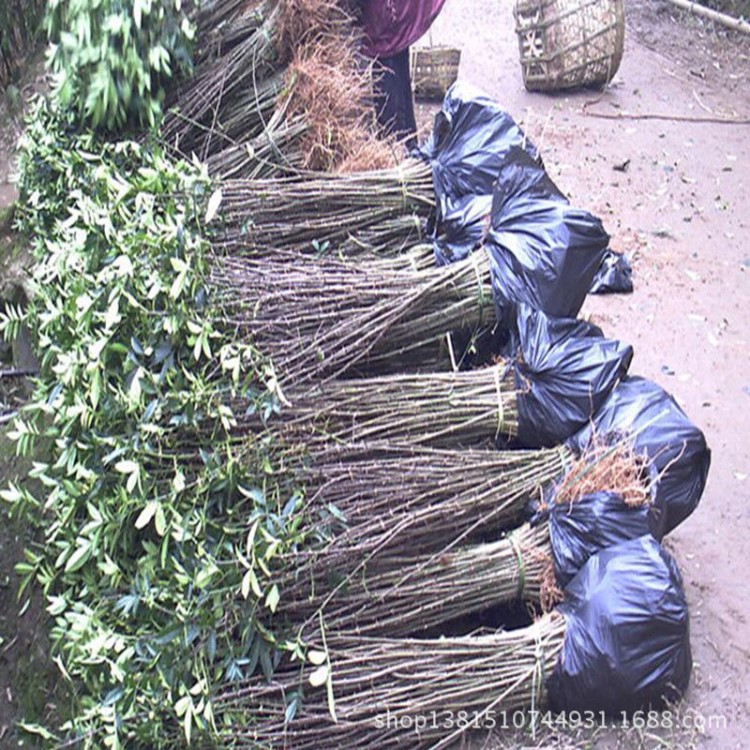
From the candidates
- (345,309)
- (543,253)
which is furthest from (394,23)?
(345,309)

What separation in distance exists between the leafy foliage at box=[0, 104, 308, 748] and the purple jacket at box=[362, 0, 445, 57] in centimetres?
205

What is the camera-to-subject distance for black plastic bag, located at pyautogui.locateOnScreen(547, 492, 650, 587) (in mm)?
2715

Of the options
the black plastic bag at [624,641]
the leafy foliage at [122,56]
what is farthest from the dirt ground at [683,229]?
the leafy foliage at [122,56]

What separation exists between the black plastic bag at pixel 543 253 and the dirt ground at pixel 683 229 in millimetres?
1037

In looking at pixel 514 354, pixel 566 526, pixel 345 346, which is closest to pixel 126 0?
pixel 345 346

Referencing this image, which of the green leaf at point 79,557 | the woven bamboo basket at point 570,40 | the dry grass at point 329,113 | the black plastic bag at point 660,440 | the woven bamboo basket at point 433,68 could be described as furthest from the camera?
the woven bamboo basket at point 570,40

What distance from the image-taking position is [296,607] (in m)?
2.49

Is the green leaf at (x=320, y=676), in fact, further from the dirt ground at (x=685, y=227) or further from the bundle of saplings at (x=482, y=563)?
the dirt ground at (x=685, y=227)

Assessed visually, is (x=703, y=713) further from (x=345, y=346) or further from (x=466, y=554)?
(x=345, y=346)

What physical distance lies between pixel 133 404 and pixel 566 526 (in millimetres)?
1321

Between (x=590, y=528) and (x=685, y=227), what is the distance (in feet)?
11.1

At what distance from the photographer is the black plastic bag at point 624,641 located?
255cm

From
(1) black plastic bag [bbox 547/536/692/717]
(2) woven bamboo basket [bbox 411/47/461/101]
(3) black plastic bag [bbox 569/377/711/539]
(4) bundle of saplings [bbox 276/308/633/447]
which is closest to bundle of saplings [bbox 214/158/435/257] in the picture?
(4) bundle of saplings [bbox 276/308/633/447]

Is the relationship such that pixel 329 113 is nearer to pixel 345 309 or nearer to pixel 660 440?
pixel 345 309
